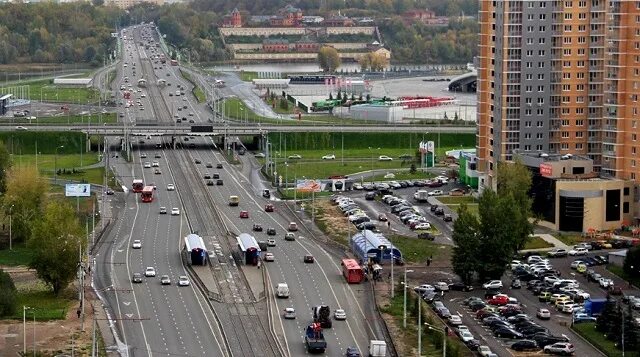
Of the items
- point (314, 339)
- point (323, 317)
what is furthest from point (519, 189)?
point (314, 339)

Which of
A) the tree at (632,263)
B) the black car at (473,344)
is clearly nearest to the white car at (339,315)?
the black car at (473,344)

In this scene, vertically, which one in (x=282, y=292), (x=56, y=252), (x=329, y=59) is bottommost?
(x=282, y=292)

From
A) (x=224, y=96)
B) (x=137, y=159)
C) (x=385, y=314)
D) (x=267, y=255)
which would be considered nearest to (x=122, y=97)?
(x=224, y=96)

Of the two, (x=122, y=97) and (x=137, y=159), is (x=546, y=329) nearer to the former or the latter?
(x=137, y=159)

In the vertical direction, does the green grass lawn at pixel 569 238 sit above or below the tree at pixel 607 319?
below

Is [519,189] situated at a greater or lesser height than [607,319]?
greater

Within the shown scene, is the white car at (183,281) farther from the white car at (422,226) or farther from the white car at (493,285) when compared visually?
the white car at (422,226)

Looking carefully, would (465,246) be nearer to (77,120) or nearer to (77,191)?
(77,191)

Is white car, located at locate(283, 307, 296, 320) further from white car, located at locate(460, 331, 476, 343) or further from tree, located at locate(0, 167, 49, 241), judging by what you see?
tree, located at locate(0, 167, 49, 241)
